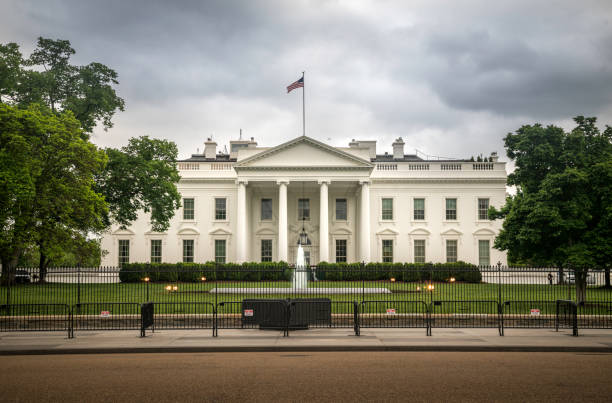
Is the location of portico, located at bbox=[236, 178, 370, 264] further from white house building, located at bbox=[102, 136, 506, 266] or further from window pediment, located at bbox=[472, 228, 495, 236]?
window pediment, located at bbox=[472, 228, 495, 236]

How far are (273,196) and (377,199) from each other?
11.2 m

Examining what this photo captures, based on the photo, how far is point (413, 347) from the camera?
1230 centimetres

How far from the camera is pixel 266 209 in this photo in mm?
50531

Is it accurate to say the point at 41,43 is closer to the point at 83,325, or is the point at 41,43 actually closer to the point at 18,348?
the point at 83,325

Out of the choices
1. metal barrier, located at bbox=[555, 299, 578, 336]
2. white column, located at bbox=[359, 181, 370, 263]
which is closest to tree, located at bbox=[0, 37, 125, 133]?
white column, located at bbox=[359, 181, 370, 263]

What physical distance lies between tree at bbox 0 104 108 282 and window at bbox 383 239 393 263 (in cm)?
3087

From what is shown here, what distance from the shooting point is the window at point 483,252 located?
49219mm

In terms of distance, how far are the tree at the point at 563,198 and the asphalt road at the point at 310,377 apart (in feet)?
31.8

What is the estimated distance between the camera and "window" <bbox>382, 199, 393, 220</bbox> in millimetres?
50000

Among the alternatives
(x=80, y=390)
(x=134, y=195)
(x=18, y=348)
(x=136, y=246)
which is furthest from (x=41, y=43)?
(x=80, y=390)

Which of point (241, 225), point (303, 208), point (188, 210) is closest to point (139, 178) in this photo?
point (241, 225)

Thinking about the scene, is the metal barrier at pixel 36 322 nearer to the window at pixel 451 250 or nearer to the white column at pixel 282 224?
the white column at pixel 282 224

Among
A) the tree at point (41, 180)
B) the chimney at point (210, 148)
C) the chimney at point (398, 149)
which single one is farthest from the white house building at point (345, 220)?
the tree at point (41, 180)

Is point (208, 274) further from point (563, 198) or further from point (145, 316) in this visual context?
point (563, 198)
